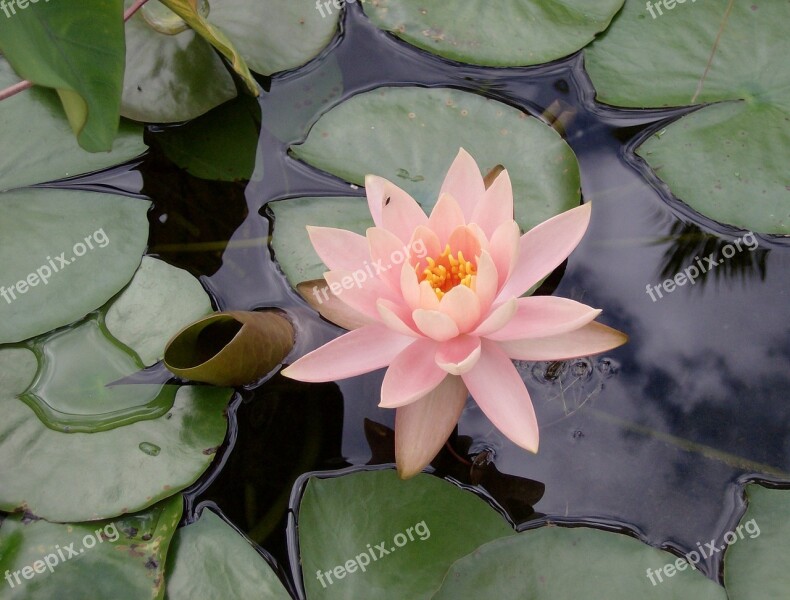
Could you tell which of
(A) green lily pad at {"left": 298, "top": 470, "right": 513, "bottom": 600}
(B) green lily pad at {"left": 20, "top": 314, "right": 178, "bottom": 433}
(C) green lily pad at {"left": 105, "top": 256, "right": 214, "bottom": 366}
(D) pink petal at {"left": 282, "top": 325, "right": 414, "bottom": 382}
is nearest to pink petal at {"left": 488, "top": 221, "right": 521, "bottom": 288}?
(D) pink petal at {"left": 282, "top": 325, "right": 414, "bottom": 382}

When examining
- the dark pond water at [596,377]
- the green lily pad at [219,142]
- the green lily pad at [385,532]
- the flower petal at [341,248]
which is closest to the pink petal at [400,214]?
the flower petal at [341,248]

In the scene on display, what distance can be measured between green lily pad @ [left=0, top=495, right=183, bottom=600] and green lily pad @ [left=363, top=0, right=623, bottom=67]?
2065mm

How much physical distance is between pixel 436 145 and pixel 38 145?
5.15ft

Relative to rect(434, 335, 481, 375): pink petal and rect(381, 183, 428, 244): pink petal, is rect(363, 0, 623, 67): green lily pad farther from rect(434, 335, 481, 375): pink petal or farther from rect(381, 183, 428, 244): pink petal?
rect(434, 335, 481, 375): pink petal

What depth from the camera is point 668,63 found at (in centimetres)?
246

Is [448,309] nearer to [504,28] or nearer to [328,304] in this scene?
[328,304]

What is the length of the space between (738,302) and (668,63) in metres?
0.98

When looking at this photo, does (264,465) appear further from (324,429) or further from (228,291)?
(228,291)

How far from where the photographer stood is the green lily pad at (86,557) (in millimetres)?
1909

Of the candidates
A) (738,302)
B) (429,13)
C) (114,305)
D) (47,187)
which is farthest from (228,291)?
(738,302)

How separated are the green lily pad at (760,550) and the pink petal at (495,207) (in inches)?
45.3


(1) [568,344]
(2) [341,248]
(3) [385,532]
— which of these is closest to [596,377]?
(1) [568,344]

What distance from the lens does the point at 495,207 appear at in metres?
1.78

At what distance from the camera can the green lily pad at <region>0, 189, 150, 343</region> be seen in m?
2.21
